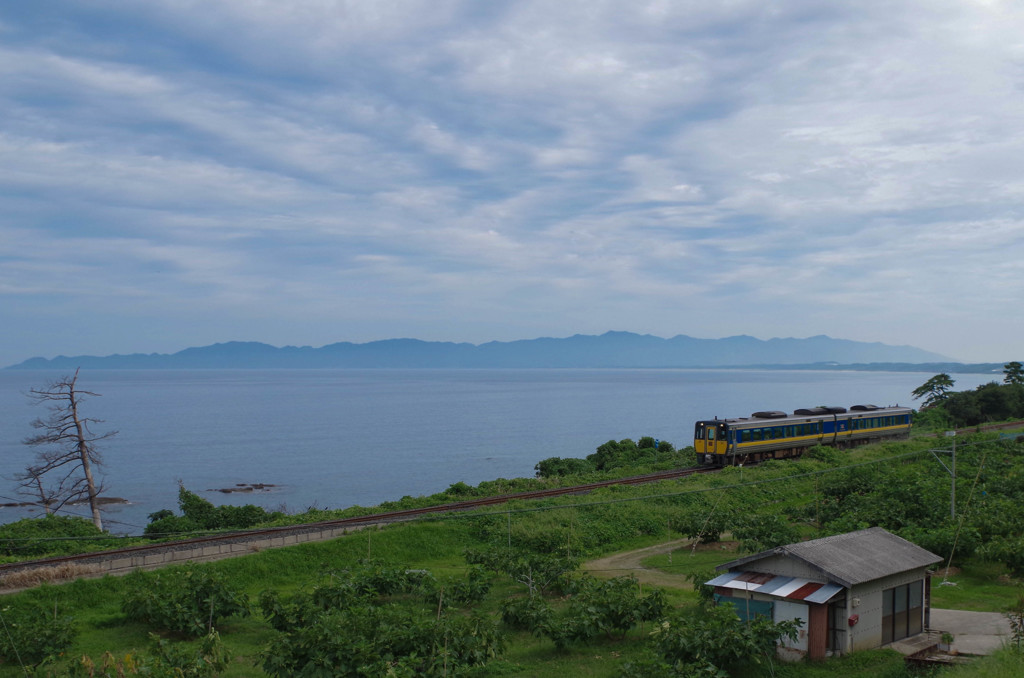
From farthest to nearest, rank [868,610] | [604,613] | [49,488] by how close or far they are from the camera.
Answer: [49,488], [604,613], [868,610]

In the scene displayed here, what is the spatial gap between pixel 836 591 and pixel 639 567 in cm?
1002

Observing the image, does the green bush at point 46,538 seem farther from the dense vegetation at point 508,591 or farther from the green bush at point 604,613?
the green bush at point 604,613

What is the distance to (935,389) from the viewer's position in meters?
91.2

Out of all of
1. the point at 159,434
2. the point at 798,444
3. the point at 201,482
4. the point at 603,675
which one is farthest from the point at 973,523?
the point at 159,434

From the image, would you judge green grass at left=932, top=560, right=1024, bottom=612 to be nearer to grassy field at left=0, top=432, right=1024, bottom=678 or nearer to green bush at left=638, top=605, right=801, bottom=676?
grassy field at left=0, top=432, right=1024, bottom=678

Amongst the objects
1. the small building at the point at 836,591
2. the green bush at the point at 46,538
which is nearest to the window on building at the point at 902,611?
the small building at the point at 836,591

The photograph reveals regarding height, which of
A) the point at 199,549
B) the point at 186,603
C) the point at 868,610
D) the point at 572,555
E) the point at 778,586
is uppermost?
the point at 778,586

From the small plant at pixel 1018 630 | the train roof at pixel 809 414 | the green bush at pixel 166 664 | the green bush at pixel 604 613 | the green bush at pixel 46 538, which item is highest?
the train roof at pixel 809 414

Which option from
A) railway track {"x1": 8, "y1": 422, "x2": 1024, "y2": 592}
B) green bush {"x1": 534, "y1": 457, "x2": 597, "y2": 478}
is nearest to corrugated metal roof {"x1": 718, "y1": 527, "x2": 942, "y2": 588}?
railway track {"x1": 8, "y1": 422, "x2": 1024, "y2": 592}

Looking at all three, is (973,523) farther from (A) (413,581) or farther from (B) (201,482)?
(B) (201,482)

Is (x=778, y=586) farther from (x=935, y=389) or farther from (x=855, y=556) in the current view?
(x=935, y=389)

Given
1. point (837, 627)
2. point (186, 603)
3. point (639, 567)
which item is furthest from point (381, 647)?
point (639, 567)

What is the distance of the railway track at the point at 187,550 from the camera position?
20172 millimetres

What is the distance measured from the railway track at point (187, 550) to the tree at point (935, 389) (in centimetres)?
7723
